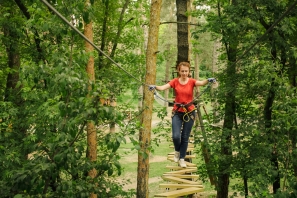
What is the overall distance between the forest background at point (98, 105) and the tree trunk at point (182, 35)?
45cm

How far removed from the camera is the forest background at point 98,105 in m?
3.94

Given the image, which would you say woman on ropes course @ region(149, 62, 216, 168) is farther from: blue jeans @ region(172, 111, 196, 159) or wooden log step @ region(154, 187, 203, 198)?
wooden log step @ region(154, 187, 203, 198)

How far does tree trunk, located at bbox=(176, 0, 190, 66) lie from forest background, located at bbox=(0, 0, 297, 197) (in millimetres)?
451

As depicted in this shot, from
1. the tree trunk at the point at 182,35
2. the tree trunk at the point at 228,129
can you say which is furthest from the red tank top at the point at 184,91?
the tree trunk at the point at 182,35

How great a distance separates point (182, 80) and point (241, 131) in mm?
3273

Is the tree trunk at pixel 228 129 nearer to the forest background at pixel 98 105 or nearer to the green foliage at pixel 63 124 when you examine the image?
the forest background at pixel 98 105

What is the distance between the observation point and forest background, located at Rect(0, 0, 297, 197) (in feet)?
12.9

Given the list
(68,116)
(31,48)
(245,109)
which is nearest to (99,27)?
(31,48)

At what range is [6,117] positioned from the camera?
22.7 ft

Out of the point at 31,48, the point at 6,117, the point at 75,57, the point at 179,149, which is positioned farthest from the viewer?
the point at 31,48

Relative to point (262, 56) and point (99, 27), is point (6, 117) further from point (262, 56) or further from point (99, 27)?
point (99, 27)

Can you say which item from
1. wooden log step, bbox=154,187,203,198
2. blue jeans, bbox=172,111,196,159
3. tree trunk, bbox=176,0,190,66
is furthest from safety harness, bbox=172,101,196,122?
tree trunk, bbox=176,0,190,66

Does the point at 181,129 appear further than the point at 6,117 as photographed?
No

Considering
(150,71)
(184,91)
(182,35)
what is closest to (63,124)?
(184,91)
